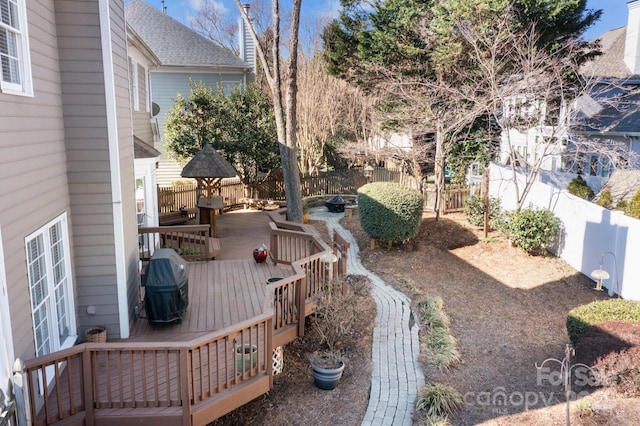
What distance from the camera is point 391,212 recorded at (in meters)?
13.1

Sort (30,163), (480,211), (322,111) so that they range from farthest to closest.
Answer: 1. (322,111)
2. (480,211)
3. (30,163)

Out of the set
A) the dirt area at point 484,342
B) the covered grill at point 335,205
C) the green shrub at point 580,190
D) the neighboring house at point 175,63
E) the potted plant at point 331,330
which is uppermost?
the neighboring house at point 175,63

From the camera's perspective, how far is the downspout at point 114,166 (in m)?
5.97

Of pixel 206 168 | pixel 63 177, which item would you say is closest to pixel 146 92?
pixel 206 168

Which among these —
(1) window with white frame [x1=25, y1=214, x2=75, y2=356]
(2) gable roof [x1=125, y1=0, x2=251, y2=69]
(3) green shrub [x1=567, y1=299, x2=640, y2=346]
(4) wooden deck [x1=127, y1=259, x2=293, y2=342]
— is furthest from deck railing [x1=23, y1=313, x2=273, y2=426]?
(2) gable roof [x1=125, y1=0, x2=251, y2=69]

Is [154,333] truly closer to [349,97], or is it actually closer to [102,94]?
[102,94]

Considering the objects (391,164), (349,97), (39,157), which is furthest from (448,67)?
(39,157)

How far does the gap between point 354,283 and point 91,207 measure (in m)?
5.90

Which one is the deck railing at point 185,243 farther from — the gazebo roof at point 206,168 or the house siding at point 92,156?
the house siding at point 92,156

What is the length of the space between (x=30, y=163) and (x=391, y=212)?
966 centimetres

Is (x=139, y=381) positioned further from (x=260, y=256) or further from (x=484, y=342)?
(x=484, y=342)

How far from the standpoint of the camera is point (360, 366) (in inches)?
282

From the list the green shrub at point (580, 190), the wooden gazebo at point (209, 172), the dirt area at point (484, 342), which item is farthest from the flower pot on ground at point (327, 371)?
the green shrub at point (580, 190)

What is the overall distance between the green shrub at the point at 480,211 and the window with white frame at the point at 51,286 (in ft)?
40.2
